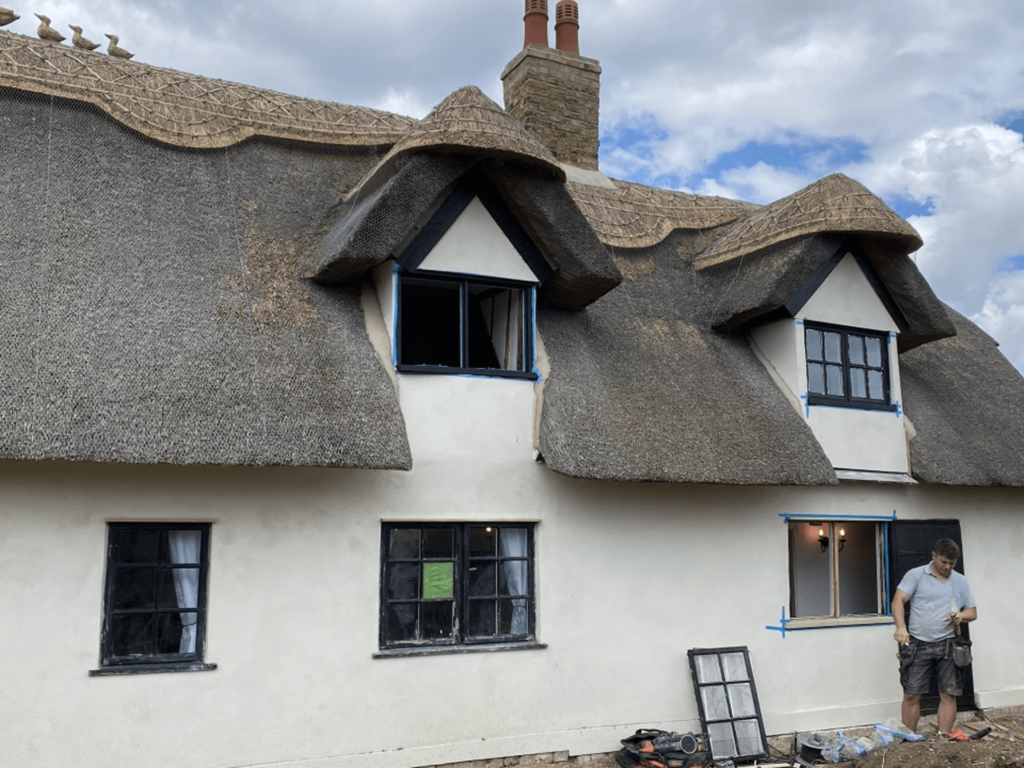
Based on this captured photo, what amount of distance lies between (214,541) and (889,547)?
656 centimetres

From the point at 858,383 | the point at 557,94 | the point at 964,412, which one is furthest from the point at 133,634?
the point at 964,412

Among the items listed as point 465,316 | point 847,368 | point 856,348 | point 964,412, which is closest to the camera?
point 465,316

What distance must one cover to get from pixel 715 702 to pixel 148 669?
4648 millimetres

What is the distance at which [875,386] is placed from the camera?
A: 30.7 feet

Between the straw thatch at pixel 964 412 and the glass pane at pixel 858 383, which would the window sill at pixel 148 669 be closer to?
the glass pane at pixel 858 383

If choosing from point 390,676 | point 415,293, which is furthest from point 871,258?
point 390,676

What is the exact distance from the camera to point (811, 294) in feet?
29.7

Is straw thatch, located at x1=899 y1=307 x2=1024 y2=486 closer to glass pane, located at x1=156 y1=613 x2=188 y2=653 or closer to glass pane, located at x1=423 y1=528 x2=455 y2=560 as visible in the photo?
glass pane, located at x1=423 y1=528 x2=455 y2=560

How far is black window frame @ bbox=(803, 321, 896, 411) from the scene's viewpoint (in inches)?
352

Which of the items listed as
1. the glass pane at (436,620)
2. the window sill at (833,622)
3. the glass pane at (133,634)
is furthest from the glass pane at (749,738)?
the glass pane at (133,634)

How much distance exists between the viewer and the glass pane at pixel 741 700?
25.6ft

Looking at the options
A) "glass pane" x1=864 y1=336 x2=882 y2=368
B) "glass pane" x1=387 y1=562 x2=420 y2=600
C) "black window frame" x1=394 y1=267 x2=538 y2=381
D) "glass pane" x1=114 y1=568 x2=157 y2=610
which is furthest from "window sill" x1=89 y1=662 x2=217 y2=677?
"glass pane" x1=864 y1=336 x2=882 y2=368

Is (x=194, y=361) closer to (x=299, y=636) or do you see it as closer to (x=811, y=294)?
(x=299, y=636)

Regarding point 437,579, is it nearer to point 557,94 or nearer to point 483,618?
point 483,618
